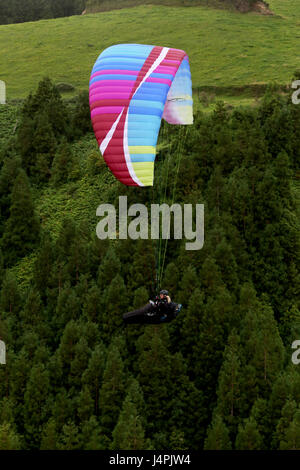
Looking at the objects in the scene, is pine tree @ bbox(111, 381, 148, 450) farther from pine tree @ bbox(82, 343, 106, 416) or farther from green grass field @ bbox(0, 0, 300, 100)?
green grass field @ bbox(0, 0, 300, 100)

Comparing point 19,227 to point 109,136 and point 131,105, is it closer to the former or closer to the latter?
point 109,136

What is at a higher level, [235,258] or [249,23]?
[249,23]

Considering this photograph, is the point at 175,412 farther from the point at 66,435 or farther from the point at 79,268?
the point at 79,268

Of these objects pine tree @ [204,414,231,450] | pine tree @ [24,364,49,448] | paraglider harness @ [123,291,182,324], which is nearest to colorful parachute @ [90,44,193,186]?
paraglider harness @ [123,291,182,324]

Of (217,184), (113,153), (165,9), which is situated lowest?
(217,184)

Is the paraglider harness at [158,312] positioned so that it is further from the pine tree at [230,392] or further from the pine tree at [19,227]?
the pine tree at [19,227]

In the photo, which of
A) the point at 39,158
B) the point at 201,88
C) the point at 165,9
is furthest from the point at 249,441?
the point at 165,9
